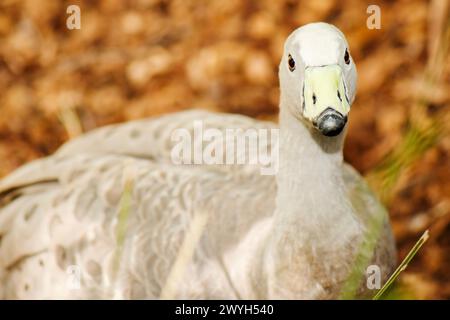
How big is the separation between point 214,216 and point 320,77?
0.72 metres

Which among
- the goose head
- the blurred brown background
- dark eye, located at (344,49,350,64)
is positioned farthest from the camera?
the blurred brown background

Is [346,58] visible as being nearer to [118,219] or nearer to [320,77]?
[320,77]

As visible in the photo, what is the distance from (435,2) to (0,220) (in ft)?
7.39

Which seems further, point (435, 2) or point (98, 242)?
point (435, 2)

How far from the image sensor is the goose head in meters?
1.98

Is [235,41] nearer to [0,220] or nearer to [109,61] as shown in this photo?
[109,61]

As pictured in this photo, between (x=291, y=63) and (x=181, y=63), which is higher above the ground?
(x=181, y=63)

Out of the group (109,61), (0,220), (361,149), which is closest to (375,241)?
(0,220)

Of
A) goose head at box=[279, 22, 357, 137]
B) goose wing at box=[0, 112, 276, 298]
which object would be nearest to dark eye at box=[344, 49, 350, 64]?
goose head at box=[279, 22, 357, 137]

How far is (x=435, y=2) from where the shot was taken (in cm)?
401

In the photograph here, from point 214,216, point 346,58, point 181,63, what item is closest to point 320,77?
point 346,58

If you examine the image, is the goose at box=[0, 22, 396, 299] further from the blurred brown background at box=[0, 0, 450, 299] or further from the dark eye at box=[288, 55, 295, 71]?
the blurred brown background at box=[0, 0, 450, 299]

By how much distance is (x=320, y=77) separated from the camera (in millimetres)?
2021

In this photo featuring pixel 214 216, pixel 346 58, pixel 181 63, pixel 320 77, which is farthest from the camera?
pixel 181 63
